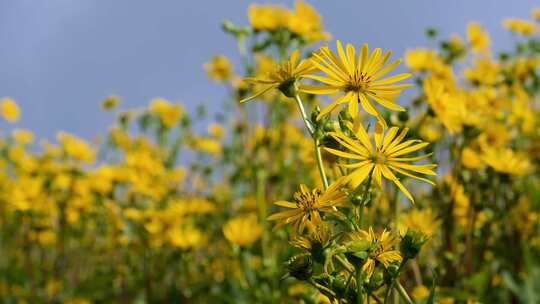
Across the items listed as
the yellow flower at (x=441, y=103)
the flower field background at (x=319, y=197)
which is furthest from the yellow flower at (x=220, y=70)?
the yellow flower at (x=441, y=103)

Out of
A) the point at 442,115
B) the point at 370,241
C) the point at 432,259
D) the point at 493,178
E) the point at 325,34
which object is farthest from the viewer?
the point at 325,34

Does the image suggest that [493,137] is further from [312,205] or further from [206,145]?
[206,145]

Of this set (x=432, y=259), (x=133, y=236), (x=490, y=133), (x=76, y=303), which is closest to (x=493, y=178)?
(x=490, y=133)

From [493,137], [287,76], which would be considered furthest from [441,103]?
[287,76]

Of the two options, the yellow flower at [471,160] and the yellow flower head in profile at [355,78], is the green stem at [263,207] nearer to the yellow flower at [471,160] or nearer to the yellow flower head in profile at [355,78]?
the yellow flower at [471,160]

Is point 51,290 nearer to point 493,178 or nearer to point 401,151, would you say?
point 493,178
